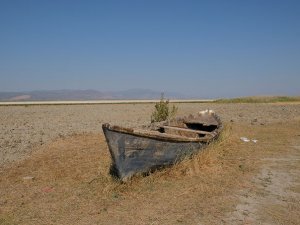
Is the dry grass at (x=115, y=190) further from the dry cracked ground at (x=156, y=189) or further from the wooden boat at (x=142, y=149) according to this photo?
the wooden boat at (x=142, y=149)

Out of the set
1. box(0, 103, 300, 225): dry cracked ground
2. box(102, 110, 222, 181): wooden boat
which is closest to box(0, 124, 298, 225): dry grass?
box(0, 103, 300, 225): dry cracked ground

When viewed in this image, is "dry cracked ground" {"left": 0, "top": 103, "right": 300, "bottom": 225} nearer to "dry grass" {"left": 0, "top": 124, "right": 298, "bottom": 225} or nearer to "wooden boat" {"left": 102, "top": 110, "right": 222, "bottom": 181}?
"dry grass" {"left": 0, "top": 124, "right": 298, "bottom": 225}

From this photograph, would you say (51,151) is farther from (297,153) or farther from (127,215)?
(297,153)

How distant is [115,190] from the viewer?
8867 millimetres

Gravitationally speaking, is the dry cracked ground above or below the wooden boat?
below

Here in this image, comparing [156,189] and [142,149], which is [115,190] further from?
[142,149]

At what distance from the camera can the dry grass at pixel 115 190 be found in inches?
292

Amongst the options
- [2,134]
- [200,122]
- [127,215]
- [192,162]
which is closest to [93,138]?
[200,122]

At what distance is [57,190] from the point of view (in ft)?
29.8

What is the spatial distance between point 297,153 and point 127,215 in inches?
315

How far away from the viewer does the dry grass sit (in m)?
7.43

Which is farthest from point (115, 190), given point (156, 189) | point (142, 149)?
point (142, 149)

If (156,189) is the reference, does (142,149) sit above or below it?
above

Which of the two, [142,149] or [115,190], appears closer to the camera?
[115,190]
